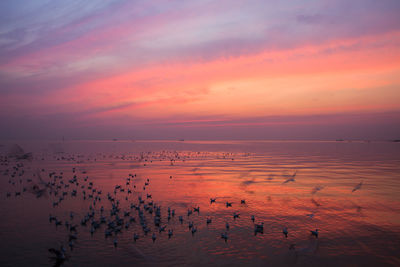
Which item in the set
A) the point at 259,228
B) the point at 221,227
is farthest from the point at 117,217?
the point at 259,228

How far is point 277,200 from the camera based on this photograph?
26281 mm

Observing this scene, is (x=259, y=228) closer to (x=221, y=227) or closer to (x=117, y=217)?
(x=221, y=227)

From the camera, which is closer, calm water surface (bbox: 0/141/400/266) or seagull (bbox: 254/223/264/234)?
calm water surface (bbox: 0/141/400/266)

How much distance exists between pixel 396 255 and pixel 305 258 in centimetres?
521

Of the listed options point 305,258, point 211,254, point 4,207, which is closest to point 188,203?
point 211,254

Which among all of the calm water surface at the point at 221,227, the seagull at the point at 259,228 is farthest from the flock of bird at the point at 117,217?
the calm water surface at the point at 221,227

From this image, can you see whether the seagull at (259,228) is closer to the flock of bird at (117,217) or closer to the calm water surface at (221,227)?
the flock of bird at (117,217)

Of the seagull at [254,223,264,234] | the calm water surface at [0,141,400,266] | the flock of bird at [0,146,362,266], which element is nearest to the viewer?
the calm water surface at [0,141,400,266]

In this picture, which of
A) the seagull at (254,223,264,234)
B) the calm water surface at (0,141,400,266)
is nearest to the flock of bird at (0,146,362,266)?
the seagull at (254,223,264,234)

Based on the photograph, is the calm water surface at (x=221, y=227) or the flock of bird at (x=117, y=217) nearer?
the calm water surface at (x=221, y=227)

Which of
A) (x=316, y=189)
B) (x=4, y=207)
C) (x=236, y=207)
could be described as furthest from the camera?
(x=316, y=189)

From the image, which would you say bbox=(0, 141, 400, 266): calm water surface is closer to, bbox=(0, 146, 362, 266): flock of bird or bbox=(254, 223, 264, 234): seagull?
bbox=(0, 146, 362, 266): flock of bird

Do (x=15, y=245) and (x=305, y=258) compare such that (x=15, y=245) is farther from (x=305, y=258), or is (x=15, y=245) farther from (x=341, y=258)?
(x=341, y=258)

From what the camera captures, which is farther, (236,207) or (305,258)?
(236,207)
